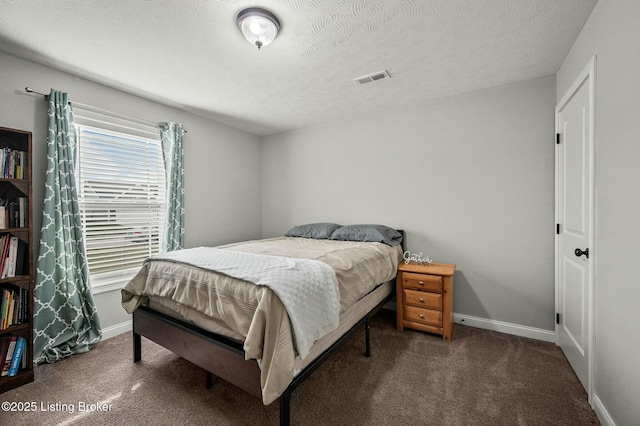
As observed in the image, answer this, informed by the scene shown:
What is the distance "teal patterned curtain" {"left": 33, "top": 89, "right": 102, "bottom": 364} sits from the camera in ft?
7.34

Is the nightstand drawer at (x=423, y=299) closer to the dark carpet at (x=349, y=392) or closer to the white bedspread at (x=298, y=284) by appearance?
the dark carpet at (x=349, y=392)

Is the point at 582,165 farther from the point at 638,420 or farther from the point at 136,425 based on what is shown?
the point at 136,425

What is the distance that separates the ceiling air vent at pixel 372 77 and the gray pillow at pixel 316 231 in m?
1.76

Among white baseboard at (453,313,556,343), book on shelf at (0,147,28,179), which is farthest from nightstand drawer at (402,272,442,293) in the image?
book on shelf at (0,147,28,179)


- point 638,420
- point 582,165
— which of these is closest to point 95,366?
point 638,420

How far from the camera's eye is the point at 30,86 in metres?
2.26

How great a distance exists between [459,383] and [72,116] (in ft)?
12.6

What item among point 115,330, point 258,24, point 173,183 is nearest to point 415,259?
point 258,24

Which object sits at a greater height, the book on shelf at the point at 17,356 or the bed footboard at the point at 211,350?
the bed footboard at the point at 211,350

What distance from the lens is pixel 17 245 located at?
200 cm

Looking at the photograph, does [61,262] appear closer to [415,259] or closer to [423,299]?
[423,299]

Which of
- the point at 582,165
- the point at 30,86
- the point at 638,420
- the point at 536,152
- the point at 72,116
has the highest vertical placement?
the point at 30,86

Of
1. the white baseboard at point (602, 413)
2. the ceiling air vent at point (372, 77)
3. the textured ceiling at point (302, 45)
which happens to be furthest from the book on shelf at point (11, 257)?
the white baseboard at point (602, 413)

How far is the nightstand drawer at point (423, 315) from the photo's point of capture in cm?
262
